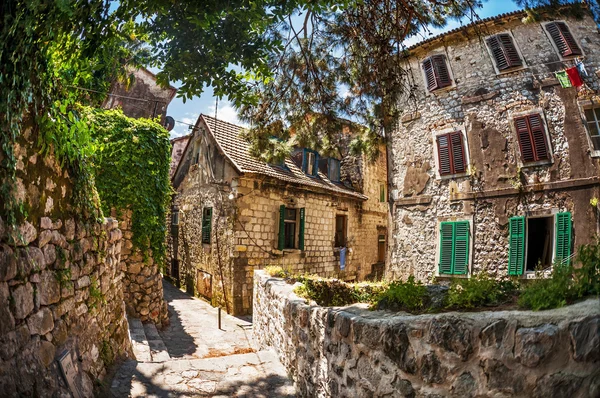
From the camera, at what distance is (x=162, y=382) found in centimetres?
435

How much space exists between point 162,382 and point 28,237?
2652mm

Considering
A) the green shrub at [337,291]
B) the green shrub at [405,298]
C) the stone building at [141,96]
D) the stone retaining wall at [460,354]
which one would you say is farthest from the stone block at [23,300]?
the stone building at [141,96]

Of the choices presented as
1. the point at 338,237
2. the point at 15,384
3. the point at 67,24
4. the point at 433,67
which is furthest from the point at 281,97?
the point at 338,237

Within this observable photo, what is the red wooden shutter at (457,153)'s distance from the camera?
31.6 feet

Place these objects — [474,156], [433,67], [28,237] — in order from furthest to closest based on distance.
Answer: [433,67], [474,156], [28,237]

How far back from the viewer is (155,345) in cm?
685

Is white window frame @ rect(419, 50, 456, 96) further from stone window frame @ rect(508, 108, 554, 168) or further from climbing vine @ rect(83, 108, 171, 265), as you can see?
climbing vine @ rect(83, 108, 171, 265)

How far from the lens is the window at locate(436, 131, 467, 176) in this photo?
9656mm

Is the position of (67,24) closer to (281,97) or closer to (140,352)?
(281,97)

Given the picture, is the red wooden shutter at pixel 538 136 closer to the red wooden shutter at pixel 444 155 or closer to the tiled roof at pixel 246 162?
the red wooden shutter at pixel 444 155

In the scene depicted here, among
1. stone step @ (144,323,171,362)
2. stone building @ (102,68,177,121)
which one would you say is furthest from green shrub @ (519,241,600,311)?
stone building @ (102,68,177,121)

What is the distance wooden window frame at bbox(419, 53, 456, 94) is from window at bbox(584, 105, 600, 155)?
3258 mm

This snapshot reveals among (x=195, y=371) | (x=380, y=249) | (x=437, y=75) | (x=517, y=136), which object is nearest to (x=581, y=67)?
(x=517, y=136)

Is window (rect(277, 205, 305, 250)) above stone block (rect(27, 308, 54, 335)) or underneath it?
above
